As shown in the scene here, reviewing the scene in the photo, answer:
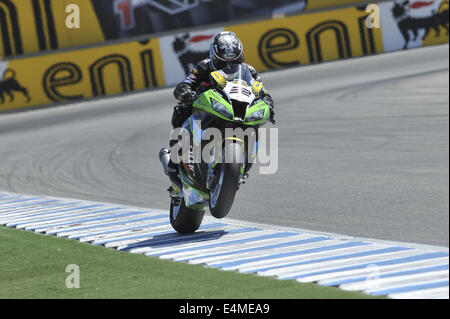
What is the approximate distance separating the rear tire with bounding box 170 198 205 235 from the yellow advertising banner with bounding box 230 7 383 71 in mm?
16463

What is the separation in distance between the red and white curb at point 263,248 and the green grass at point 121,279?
0.21 meters

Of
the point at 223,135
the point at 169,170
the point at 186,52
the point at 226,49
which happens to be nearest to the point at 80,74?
the point at 186,52

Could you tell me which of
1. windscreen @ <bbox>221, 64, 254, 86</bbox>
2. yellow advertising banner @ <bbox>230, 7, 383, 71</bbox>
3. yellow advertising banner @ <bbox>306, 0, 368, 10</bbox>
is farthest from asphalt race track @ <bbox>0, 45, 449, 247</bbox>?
yellow advertising banner @ <bbox>306, 0, 368, 10</bbox>

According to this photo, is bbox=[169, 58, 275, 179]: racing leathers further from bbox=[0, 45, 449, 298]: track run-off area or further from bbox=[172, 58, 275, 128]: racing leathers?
bbox=[0, 45, 449, 298]: track run-off area

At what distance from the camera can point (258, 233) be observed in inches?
325

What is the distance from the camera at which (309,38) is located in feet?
82.1

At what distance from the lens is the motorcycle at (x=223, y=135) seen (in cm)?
709

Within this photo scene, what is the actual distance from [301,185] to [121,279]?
4.93m

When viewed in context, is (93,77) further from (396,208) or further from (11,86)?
(396,208)

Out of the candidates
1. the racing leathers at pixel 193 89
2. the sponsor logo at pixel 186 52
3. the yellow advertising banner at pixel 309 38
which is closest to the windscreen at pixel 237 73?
the racing leathers at pixel 193 89

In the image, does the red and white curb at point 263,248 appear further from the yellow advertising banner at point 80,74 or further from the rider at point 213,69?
the yellow advertising banner at point 80,74

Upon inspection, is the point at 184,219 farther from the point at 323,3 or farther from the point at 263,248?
the point at 323,3

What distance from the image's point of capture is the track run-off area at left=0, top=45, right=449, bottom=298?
Answer: 6.85 m

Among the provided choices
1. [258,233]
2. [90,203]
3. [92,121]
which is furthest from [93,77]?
[258,233]
